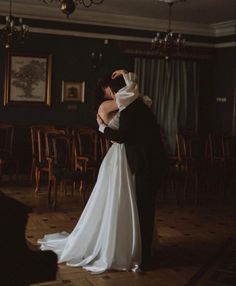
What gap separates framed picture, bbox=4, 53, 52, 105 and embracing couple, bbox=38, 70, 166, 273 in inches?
195

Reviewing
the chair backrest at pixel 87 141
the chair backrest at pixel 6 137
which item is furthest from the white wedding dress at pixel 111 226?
the chair backrest at pixel 6 137

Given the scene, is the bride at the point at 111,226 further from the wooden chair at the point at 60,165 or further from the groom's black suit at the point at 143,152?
the wooden chair at the point at 60,165

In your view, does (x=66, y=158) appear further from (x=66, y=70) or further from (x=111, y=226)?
(x=66, y=70)

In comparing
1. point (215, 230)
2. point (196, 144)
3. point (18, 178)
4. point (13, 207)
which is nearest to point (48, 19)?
point (18, 178)

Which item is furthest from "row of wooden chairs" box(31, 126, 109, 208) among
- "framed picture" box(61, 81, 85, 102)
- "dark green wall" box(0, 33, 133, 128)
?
"framed picture" box(61, 81, 85, 102)

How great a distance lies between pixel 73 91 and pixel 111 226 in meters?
5.60

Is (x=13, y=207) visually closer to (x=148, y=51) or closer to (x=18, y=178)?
(x=18, y=178)

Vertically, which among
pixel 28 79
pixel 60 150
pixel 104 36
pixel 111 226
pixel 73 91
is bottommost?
pixel 111 226

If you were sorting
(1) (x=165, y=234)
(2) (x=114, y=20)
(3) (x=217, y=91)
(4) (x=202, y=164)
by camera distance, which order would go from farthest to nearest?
(3) (x=217, y=91), (2) (x=114, y=20), (4) (x=202, y=164), (1) (x=165, y=234)

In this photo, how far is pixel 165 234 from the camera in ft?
17.1

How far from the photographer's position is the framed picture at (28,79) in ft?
28.4

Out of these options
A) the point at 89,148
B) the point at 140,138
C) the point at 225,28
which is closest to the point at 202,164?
the point at 89,148

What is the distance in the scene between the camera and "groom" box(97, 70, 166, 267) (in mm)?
3939

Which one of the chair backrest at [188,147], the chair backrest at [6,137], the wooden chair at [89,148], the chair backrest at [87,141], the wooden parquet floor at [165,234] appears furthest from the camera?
the chair backrest at [6,137]
